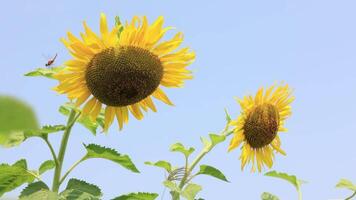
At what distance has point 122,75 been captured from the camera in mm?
A: 3355

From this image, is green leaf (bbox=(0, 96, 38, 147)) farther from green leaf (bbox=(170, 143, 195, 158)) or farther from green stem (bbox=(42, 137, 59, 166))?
green leaf (bbox=(170, 143, 195, 158))

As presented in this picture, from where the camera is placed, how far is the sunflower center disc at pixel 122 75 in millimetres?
3373

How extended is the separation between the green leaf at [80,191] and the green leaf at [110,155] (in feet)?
0.69

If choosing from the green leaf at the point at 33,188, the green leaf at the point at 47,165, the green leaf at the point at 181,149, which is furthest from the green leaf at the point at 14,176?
the green leaf at the point at 181,149

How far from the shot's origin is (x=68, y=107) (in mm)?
3463

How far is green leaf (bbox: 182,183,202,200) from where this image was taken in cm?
316

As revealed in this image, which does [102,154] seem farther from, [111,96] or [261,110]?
[261,110]

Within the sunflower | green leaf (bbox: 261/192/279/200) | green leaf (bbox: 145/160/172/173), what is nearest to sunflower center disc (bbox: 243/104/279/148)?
the sunflower

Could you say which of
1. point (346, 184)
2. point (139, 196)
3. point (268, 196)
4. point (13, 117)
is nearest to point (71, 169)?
point (139, 196)

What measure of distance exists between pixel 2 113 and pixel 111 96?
3280 mm

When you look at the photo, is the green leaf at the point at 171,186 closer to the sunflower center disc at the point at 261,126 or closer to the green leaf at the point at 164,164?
the green leaf at the point at 164,164

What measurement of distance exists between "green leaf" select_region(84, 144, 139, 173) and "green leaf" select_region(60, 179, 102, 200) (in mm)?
210

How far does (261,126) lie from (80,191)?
2.21 meters

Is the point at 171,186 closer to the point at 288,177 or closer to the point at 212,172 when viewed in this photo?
the point at 212,172
